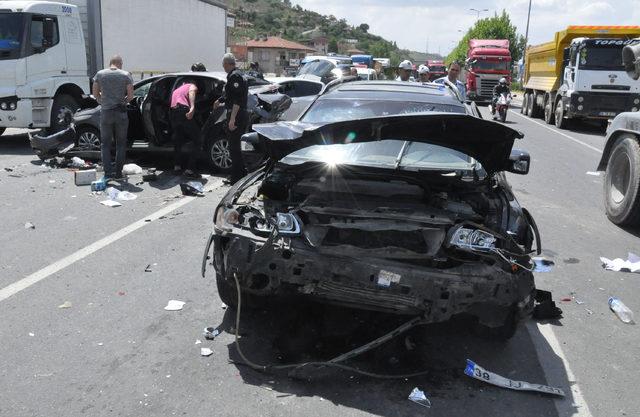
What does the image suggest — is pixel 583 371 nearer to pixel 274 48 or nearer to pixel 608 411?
pixel 608 411

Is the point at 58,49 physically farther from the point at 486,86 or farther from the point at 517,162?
the point at 486,86

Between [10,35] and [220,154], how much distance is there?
211 inches

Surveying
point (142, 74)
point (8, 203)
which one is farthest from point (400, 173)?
point (142, 74)

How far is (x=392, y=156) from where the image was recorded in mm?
4695

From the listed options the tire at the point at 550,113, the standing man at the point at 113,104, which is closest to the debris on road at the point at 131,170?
the standing man at the point at 113,104

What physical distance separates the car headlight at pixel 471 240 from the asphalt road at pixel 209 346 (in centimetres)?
81

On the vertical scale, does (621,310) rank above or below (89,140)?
below

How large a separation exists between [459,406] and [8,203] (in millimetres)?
6610

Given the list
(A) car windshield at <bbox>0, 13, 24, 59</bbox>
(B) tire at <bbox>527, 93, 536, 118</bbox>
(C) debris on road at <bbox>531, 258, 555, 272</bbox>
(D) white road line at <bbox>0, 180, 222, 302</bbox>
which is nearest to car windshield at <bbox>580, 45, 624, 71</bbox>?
(B) tire at <bbox>527, 93, 536, 118</bbox>

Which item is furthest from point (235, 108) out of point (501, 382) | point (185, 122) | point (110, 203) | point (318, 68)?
point (318, 68)

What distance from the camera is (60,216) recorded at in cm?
715

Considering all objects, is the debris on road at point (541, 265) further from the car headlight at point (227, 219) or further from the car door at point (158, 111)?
the car door at point (158, 111)

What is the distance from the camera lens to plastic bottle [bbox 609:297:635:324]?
15.4 ft

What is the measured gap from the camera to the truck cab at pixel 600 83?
17.9m
